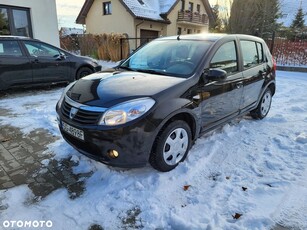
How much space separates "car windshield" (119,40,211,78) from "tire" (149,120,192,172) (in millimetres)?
A: 697

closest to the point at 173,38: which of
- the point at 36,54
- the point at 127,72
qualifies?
the point at 127,72

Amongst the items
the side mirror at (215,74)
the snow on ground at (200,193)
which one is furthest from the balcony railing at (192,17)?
the side mirror at (215,74)

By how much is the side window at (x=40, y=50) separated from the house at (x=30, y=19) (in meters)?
4.21

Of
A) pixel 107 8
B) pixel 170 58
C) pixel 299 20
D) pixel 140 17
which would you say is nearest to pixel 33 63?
pixel 170 58

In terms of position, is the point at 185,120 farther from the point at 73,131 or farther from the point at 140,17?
the point at 140,17

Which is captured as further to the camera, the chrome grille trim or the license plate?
the license plate

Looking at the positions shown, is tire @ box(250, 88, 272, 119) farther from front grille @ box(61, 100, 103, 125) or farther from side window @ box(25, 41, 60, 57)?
side window @ box(25, 41, 60, 57)

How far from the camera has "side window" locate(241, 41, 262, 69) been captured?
4312mm

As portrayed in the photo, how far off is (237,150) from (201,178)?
100 cm

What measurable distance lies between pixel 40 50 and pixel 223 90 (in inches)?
215

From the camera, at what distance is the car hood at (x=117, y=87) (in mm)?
2787

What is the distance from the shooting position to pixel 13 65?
21.0 ft

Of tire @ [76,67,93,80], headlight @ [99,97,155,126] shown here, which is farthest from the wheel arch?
tire @ [76,67,93,80]

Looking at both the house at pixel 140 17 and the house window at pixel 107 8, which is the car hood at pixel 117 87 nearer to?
the house at pixel 140 17
